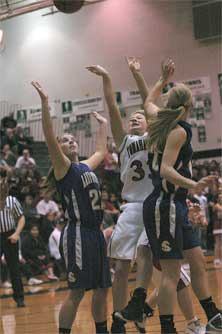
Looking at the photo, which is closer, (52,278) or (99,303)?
(99,303)

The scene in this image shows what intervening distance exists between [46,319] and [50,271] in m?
5.28

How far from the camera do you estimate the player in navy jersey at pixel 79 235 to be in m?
4.64

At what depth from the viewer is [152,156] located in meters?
4.62

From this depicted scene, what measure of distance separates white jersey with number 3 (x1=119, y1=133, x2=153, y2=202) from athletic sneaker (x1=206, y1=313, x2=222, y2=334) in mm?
1067

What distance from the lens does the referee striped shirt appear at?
9.23 meters

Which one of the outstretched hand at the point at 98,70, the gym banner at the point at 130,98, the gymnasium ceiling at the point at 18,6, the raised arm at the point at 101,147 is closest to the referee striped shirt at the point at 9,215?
the raised arm at the point at 101,147

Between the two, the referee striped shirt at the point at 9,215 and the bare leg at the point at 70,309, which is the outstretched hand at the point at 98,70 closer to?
the bare leg at the point at 70,309

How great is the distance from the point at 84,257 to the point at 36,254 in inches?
306

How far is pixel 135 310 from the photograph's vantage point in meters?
4.58

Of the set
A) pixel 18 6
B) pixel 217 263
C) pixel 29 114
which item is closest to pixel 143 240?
pixel 217 263

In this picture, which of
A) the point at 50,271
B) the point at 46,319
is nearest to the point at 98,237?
the point at 46,319

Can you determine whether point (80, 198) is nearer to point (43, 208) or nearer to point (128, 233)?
point (128, 233)

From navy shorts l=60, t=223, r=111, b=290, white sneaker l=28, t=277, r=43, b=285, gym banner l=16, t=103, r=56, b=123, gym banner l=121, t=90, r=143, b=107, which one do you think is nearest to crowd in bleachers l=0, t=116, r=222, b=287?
white sneaker l=28, t=277, r=43, b=285

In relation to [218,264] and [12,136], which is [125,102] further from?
[218,264]
